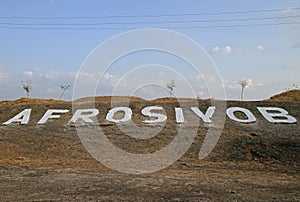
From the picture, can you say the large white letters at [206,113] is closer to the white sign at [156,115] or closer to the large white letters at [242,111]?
the white sign at [156,115]

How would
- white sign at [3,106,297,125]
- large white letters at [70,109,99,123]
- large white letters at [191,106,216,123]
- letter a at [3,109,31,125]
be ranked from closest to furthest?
1. large white letters at [191,106,216,123]
2. white sign at [3,106,297,125]
3. large white letters at [70,109,99,123]
4. letter a at [3,109,31,125]

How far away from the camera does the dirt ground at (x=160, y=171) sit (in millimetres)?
9680

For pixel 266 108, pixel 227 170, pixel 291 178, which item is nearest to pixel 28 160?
pixel 227 170

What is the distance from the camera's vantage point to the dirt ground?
31.8 ft

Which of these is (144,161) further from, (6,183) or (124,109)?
(124,109)

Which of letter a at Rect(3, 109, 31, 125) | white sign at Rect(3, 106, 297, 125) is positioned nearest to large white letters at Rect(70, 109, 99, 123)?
white sign at Rect(3, 106, 297, 125)

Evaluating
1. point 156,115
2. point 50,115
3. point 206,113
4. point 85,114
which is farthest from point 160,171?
point 50,115

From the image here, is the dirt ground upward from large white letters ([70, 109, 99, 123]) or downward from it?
downward

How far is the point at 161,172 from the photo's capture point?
13.4 m

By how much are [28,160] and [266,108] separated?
15997mm

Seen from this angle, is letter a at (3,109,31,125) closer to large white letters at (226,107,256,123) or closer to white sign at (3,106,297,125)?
white sign at (3,106,297,125)

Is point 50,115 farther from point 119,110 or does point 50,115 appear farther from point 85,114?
point 119,110

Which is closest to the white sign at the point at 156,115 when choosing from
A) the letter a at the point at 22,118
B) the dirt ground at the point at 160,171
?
the letter a at the point at 22,118

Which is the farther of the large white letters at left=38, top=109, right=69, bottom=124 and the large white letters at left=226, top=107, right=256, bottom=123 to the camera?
the large white letters at left=38, top=109, right=69, bottom=124
